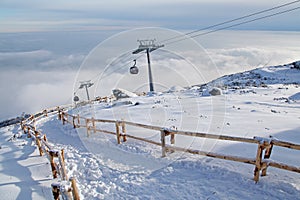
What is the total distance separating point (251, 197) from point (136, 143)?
5.81 metres

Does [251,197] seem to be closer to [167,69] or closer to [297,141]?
[297,141]

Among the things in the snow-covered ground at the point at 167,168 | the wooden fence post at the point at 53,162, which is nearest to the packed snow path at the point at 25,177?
the snow-covered ground at the point at 167,168

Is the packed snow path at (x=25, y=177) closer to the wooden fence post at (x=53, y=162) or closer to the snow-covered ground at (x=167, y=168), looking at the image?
the snow-covered ground at (x=167, y=168)

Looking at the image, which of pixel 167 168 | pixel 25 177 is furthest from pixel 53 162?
pixel 167 168

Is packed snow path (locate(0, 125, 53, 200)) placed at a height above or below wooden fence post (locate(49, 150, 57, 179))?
below

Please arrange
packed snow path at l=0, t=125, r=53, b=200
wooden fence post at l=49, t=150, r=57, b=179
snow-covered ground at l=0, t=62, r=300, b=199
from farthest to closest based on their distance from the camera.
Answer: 1. wooden fence post at l=49, t=150, r=57, b=179
2. packed snow path at l=0, t=125, r=53, b=200
3. snow-covered ground at l=0, t=62, r=300, b=199

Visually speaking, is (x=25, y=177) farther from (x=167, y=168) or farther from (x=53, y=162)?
(x=167, y=168)

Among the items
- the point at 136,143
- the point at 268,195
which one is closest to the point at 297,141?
the point at 268,195

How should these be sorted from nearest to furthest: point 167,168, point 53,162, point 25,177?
point 53,162, point 167,168, point 25,177

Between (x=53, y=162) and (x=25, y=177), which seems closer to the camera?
(x=53, y=162)

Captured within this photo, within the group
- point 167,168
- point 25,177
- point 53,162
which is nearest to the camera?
point 53,162

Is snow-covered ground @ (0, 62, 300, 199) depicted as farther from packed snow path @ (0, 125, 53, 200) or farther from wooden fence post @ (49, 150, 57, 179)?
wooden fence post @ (49, 150, 57, 179)

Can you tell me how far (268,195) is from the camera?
562 centimetres

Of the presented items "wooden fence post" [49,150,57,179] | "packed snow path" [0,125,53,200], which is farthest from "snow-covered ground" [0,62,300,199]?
"wooden fence post" [49,150,57,179]
